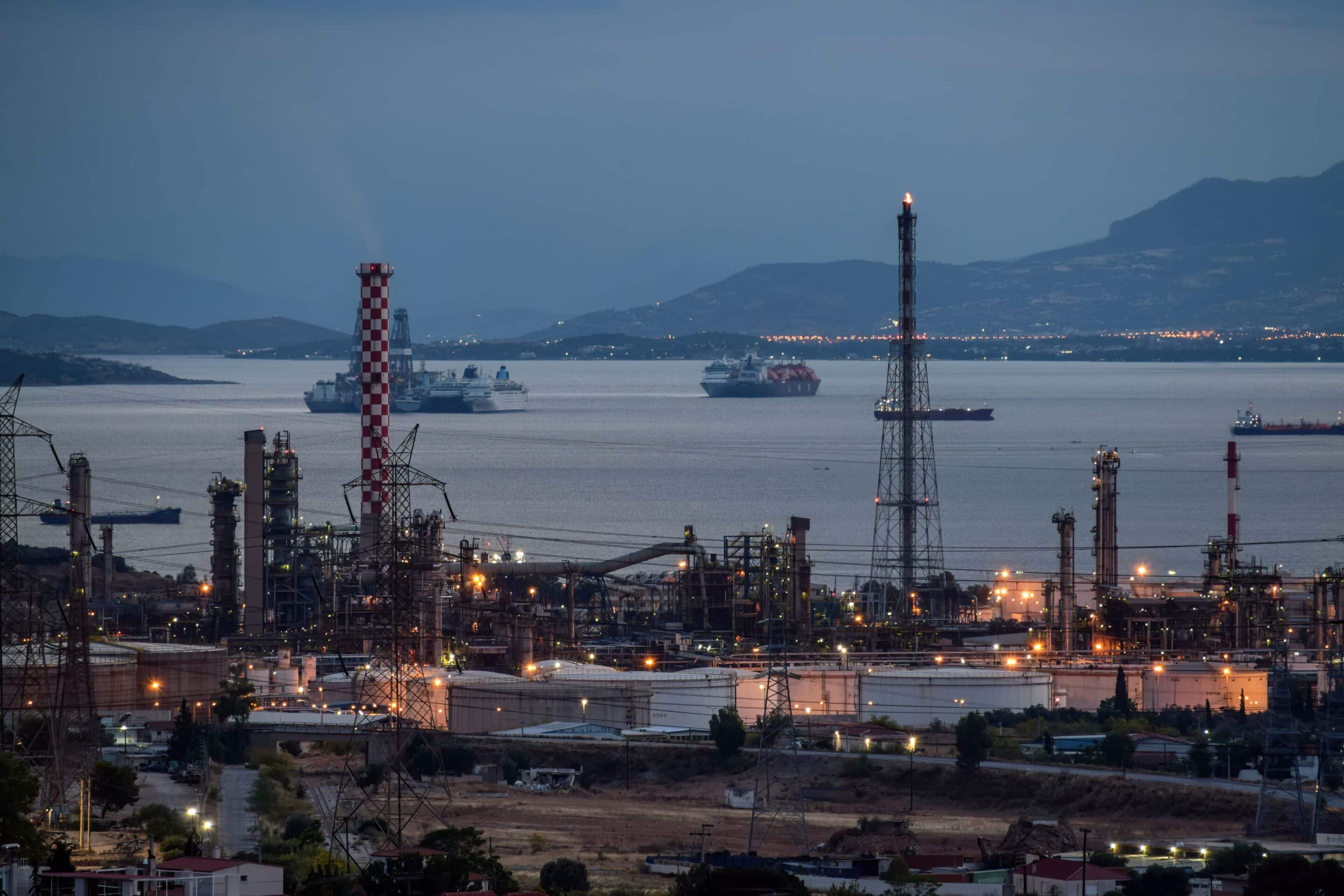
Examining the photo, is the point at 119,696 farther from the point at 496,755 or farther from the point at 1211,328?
the point at 1211,328

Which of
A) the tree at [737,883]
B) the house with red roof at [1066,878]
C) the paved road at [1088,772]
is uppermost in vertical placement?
the paved road at [1088,772]

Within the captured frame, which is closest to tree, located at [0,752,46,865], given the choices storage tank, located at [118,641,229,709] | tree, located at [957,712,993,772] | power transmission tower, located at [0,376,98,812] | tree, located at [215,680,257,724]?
power transmission tower, located at [0,376,98,812]

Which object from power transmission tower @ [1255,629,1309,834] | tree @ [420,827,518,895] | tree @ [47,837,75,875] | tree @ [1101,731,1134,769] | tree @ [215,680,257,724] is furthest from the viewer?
tree @ [215,680,257,724]

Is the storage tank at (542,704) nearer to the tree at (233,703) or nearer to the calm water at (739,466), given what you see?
the tree at (233,703)

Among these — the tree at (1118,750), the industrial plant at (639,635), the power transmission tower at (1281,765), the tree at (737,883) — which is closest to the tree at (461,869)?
the tree at (737,883)

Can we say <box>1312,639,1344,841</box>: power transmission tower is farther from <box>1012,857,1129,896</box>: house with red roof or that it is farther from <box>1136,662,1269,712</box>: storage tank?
<box>1136,662,1269,712</box>: storage tank

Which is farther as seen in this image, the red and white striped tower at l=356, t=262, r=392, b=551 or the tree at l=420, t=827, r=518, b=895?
the red and white striped tower at l=356, t=262, r=392, b=551

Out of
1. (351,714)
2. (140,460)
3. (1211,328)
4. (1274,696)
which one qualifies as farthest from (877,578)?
(1211,328)

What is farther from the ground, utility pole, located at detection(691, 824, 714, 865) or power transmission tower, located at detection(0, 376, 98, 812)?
power transmission tower, located at detection(0, 376, 98, 812)
